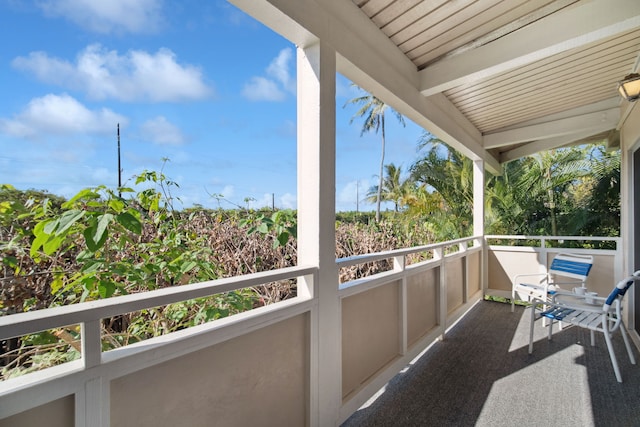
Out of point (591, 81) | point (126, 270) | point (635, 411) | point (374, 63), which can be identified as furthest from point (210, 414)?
point (591, 81)

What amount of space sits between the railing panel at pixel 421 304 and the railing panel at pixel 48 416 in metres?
2.40

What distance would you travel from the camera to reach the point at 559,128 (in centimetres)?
421

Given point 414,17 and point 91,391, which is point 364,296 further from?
point 414,17

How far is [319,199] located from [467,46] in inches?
74.1

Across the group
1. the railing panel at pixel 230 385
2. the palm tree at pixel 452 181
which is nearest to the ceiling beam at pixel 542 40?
the railing panel at pixel 230 385

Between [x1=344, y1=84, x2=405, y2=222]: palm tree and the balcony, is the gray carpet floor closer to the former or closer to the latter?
the balcony

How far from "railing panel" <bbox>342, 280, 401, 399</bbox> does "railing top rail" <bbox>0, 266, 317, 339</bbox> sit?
98 centimetres

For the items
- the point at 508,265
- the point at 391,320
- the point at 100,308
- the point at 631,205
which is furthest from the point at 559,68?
the point at 100,308

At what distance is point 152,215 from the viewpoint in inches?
76.7

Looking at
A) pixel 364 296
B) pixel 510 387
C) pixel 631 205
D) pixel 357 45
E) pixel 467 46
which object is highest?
pixel 467 46

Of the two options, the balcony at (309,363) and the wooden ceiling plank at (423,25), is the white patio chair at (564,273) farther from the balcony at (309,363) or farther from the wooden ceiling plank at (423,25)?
the wooden ceiling plank at (423,25)

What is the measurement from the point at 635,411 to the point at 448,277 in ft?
6.07

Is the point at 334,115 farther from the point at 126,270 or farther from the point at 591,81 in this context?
the point at 591,81

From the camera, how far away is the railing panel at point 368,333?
206cm
